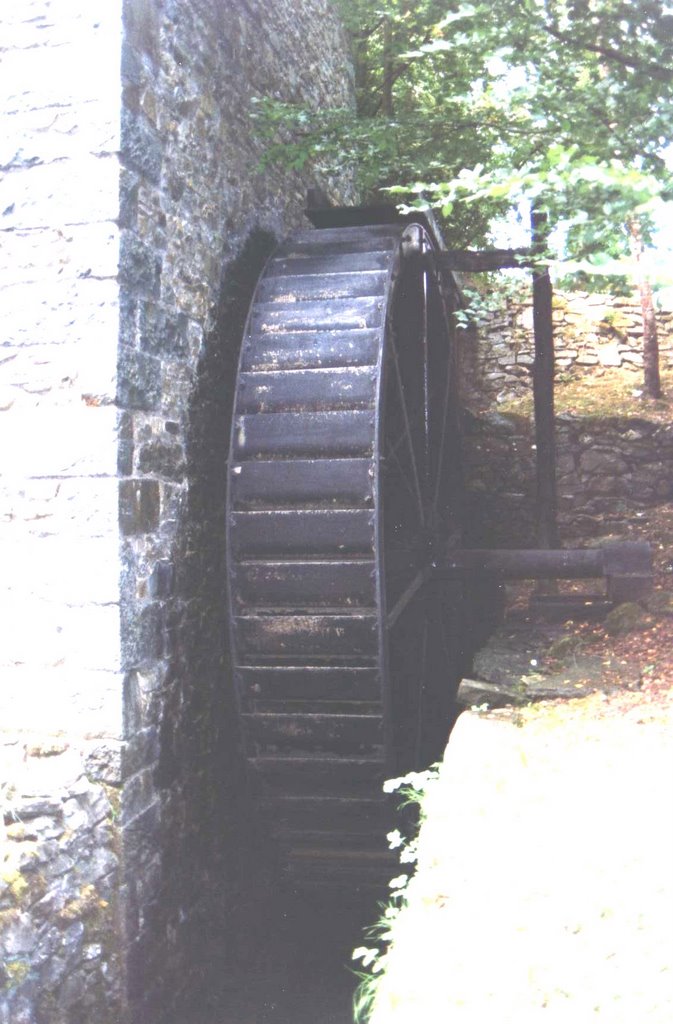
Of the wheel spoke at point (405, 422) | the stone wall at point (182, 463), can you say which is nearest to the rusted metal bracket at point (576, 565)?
the wheel spoke at point (405, 422)

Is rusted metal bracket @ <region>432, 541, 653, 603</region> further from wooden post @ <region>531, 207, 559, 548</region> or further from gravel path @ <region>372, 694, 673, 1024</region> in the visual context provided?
gravel path @ <region>372, 694, 673, 1024</region>

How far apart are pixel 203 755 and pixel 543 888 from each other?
238 cm

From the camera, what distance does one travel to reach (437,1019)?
1.82 m

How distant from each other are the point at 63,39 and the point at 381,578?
2527mm

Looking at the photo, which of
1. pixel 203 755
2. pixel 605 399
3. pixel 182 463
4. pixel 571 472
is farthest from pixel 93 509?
pixel 605 399

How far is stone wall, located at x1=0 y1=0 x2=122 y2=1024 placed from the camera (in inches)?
141

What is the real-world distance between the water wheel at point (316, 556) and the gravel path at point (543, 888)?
2.96 feet

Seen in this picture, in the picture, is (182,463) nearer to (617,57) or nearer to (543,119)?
(543,119)

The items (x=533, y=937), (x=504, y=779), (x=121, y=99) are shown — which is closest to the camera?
(x=533, y=937)

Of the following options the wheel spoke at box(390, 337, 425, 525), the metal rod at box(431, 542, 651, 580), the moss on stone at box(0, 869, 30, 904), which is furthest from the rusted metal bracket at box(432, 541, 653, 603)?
the moss on stone at box(0, 869, 30, 904)

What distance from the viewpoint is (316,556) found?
427 centimetres

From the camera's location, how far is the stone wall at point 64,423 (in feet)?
11.7

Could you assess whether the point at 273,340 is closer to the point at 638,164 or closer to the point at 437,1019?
the point at 638,164

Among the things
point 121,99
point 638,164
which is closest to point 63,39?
point 121,99
